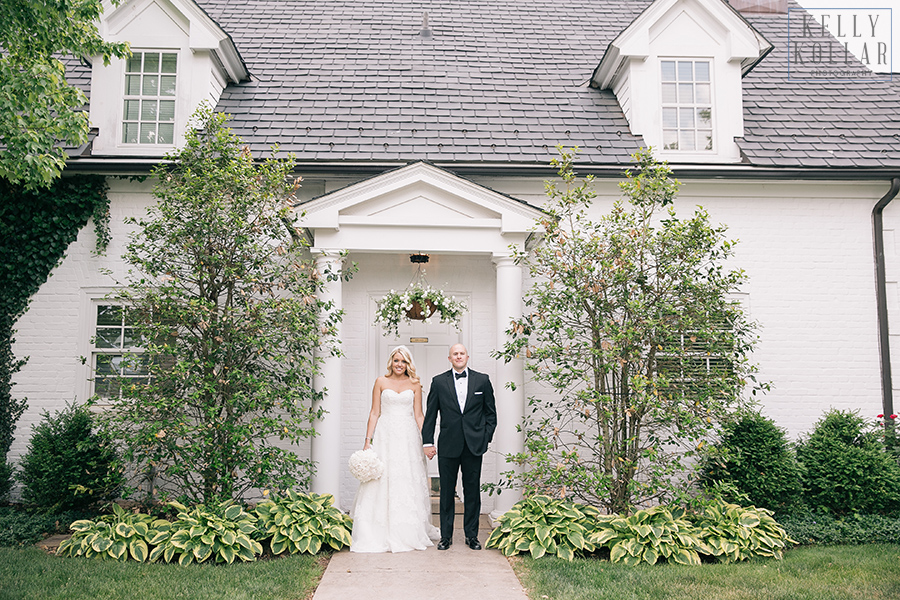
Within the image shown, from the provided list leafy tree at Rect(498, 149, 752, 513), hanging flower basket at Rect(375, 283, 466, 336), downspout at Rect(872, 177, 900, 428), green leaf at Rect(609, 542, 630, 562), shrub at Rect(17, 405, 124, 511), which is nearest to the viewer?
green leaf at Rect(609, 542, 630, 562)

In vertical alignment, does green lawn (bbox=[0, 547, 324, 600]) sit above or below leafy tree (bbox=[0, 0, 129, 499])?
below

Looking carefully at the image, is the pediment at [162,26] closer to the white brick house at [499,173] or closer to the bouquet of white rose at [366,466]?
the white brick house at [499,173]

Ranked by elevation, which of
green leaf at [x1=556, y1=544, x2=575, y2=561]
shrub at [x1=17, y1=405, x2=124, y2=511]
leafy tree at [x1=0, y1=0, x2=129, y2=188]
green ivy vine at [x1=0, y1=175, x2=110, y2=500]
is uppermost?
leafy tree at [x1=0, y1=0, x2=129, y2=188]

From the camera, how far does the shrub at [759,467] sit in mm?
7520

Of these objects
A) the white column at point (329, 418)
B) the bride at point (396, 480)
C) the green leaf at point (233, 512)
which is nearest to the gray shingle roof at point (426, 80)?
the white column at point (329, 418)

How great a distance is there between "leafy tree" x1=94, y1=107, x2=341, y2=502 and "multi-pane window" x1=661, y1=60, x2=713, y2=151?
18.4 ft

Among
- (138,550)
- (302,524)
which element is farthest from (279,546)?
(138,550)

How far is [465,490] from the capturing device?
672 cm

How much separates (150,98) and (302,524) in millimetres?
6514

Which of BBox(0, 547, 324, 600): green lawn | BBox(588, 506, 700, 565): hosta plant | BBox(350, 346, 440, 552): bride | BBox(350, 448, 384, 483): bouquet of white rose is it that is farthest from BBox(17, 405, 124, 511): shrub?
BBox(588, 506, 700, 565): hosta plant

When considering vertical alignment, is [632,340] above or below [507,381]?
above

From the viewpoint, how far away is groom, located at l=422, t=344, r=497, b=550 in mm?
6629

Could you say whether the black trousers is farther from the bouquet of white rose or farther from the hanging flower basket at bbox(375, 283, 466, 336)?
the hanging flower basket at bbox(375, 283, 466, 336)

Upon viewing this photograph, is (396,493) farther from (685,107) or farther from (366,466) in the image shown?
(685,107)
